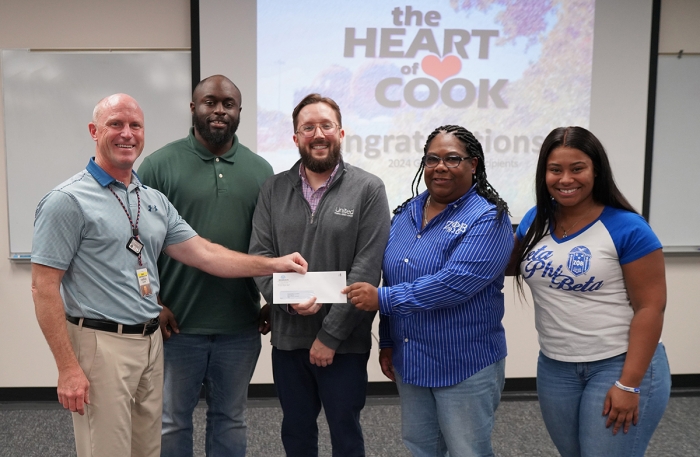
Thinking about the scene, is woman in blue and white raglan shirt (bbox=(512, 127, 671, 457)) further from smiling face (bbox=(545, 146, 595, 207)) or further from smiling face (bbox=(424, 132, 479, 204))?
smiling face (bbox=(424, 132, 479, 204))

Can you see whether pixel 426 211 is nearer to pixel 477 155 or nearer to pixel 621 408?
pixel 477 155

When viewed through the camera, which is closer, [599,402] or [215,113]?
[599,402]

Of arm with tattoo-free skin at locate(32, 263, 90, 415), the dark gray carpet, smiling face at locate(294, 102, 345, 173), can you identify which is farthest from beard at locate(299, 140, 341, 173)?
the dark gray carpet

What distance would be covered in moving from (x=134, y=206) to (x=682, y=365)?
416 cm

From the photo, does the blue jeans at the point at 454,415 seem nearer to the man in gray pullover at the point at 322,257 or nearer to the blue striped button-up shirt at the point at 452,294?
the blue striped button-up shirt at the point at 452,294

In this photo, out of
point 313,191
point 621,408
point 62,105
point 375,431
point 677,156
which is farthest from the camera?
point 677,156

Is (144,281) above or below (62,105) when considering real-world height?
below

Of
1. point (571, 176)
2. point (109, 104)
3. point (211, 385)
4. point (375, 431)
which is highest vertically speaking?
point (109, 104)

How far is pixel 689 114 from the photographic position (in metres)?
3.98

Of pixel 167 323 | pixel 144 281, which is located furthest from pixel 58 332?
pixel 167 323

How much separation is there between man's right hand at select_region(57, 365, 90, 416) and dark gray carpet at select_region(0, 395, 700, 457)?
1.46 m

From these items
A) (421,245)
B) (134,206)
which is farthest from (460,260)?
(134,206)

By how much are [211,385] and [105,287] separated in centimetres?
81

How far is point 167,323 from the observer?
229 centimetres
